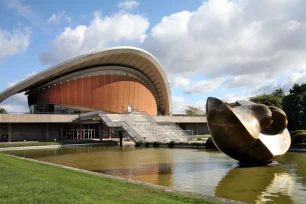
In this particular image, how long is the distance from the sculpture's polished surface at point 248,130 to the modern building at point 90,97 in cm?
2093

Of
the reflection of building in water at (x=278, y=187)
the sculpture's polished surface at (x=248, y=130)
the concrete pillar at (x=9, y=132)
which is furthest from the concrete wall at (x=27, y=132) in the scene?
the reflection of building in water at (x=278, y=187)

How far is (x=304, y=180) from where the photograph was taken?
10.5m

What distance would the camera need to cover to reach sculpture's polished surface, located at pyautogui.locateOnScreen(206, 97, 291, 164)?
41.5 ft

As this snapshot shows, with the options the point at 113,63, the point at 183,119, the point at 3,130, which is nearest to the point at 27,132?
the point at 3,130

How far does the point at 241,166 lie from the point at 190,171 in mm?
2721

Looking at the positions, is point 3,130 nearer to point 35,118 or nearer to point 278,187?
point 35,118

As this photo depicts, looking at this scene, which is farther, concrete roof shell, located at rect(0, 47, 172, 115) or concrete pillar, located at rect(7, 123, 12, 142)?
concrete roof shell, located at rect(0, 47, 172, 115)

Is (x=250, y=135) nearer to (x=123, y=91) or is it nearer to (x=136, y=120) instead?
(x=136, y=120)

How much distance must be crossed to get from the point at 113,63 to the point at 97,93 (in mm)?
5819

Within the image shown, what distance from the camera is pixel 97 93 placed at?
5125 cm

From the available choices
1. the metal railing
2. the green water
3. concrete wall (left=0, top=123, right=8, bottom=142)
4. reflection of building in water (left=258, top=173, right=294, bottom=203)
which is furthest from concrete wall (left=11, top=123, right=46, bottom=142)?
reflection of building in water (left=258, top=173, right=294, bottom=203)

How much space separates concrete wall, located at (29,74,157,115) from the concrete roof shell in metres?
1.84

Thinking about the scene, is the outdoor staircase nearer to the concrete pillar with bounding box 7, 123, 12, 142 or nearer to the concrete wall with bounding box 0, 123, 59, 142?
the concrete wall with bounding box 0, 123, 59, 142

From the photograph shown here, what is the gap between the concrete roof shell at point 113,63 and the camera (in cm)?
4497
